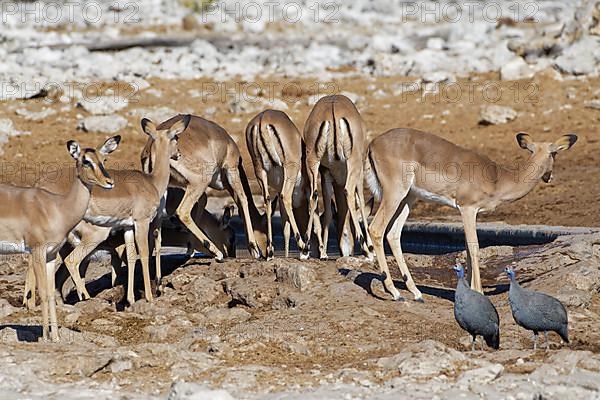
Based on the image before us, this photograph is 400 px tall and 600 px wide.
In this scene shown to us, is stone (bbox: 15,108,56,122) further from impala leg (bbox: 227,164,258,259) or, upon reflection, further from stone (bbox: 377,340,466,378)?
stone (bbox: 377,340,466,378)

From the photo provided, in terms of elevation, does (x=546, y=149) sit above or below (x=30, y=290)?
Result: above

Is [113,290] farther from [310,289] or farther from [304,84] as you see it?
[304,84]

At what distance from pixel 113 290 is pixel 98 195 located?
1491mm

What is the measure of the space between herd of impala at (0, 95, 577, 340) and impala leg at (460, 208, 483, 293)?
12mm

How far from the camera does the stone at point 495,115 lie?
21.5 meters

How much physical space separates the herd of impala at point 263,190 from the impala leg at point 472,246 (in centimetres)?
1

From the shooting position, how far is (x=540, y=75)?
75.4 ft

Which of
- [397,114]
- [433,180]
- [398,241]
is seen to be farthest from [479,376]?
[397,114]

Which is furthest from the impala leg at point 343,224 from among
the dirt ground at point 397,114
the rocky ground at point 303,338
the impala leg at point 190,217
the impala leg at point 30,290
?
the dirt ground at point 397,114

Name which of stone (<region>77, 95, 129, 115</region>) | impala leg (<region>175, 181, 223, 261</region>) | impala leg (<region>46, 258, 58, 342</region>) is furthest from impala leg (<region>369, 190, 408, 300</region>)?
stone (<region>77, 95, 129, 115</region>)

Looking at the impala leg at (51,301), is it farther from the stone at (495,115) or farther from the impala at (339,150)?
the stone at (495,115)

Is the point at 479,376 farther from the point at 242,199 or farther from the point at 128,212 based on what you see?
the point at 242,199

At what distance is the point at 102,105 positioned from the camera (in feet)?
73.2

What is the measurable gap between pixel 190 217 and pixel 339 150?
172cm
